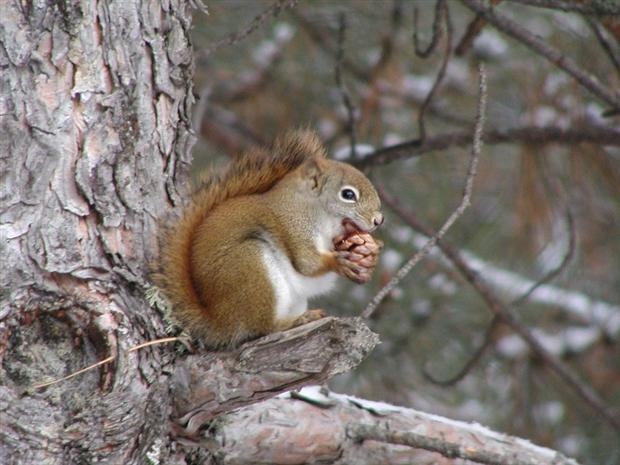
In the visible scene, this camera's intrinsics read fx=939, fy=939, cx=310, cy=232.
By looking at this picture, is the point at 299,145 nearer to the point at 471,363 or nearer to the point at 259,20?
the point at 259,20

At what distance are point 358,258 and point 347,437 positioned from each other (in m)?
0.29

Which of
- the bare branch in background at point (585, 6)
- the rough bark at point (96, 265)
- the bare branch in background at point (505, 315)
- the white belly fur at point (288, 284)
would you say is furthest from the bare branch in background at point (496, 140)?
the rough bark at point (96, 265)

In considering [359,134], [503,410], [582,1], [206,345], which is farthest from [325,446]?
[503,410]

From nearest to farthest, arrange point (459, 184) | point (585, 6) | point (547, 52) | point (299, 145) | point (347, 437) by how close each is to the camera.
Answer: point (347, 437) < point (299, 145) < point (585, 6) < point (547, 52) < point (459, 184)

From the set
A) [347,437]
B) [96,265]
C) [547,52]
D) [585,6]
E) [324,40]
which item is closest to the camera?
A: [96,265]

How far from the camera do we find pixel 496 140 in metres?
2.06

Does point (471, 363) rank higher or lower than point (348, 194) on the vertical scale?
lower

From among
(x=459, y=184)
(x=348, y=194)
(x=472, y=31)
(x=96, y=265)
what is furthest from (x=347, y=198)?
(x=459, y=184)

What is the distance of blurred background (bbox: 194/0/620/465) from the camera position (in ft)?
8.09

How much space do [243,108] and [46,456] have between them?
1.78 meters

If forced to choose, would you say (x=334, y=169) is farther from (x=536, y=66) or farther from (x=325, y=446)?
(x=536, y=66)

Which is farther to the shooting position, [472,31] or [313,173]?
[472,31]

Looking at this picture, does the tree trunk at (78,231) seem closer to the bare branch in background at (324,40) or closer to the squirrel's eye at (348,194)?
the squirrel's eye at (348,194)

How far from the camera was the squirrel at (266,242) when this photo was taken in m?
1.33
